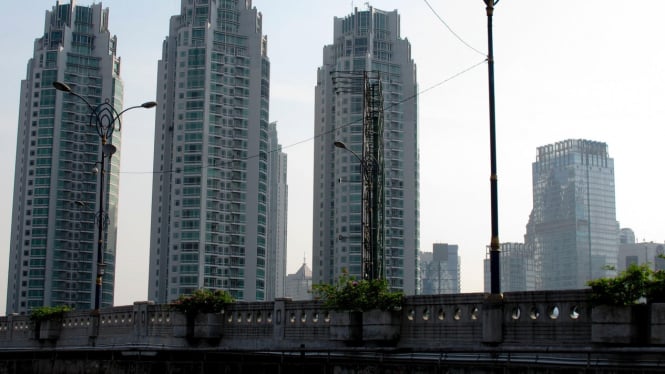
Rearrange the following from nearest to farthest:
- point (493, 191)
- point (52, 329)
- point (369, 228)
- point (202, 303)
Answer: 1. point (493, 191)
2. point (202, 303)
3. point (369, 228)
4. point (52, 329)

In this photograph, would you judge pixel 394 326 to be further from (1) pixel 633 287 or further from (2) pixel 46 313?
(2) pixel 46 313

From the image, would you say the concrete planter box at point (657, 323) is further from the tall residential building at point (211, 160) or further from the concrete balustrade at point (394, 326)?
the tall residential building at point (211, 160)

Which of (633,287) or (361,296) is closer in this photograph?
(633,287)

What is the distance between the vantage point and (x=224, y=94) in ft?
600

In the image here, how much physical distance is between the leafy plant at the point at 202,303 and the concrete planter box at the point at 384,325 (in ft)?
28.3

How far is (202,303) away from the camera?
1367 inches

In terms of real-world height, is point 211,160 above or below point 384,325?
above

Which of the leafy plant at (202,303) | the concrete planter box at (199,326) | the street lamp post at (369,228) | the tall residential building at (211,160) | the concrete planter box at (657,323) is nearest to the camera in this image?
the concrete planter box at (657,323)

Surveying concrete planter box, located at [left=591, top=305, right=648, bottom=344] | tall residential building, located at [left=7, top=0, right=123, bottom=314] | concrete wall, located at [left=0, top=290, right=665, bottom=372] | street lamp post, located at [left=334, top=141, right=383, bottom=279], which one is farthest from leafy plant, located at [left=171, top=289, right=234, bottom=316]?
tall residential building, located at [left=7, top=0, right=123, bottom=314]

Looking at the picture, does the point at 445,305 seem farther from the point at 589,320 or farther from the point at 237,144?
the point at 237,144

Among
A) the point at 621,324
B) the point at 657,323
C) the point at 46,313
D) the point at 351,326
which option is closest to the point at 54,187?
the point at 46,313

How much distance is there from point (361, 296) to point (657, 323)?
1011 centimetres

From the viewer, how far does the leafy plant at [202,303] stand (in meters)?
34.7

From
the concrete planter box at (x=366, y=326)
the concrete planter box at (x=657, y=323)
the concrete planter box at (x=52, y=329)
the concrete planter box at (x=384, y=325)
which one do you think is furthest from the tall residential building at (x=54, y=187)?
the concrete planter box at (x=657, y=323)
